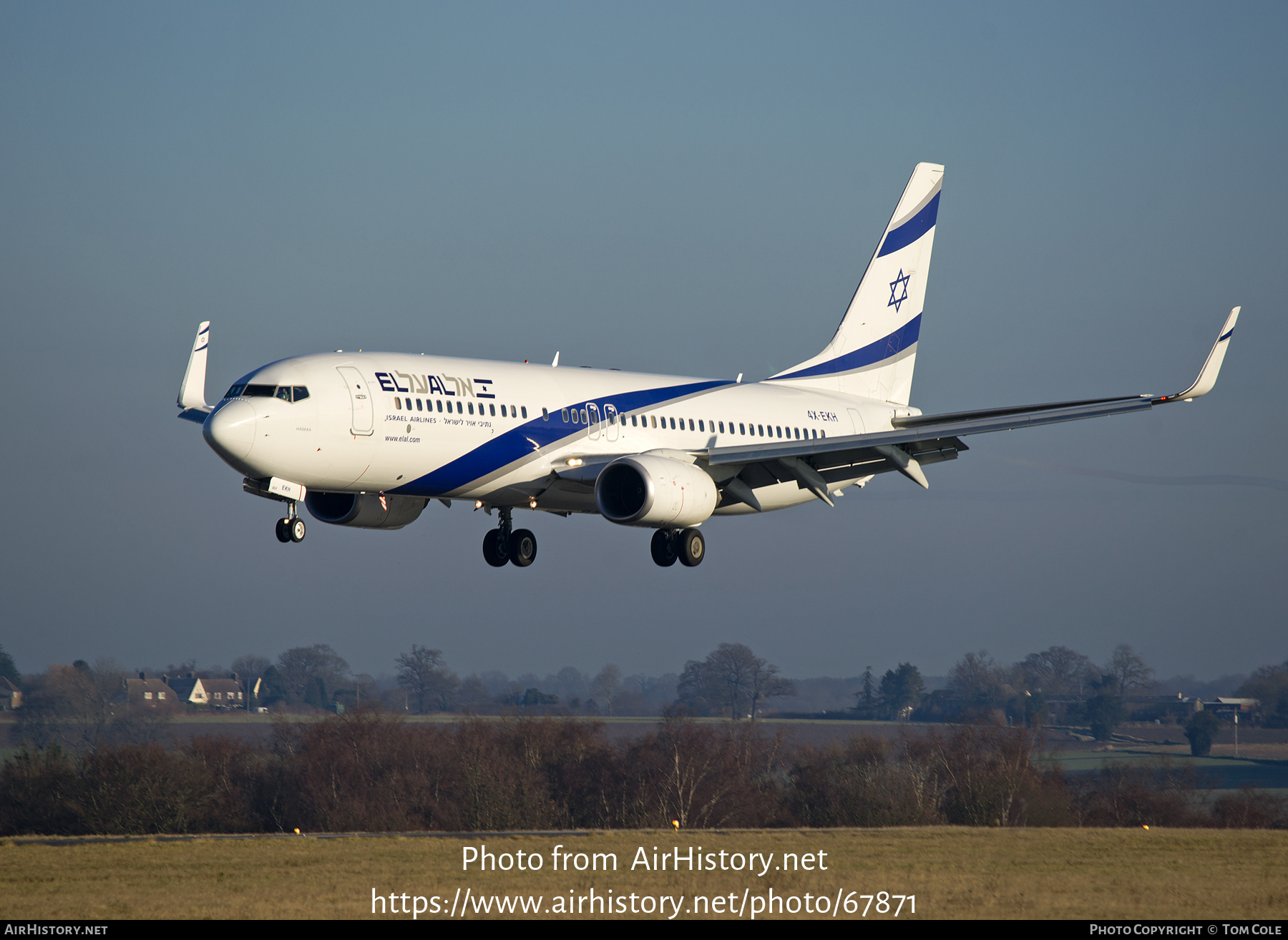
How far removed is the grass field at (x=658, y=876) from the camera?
78.0 ft

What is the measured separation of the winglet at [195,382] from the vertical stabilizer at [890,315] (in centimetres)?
1970

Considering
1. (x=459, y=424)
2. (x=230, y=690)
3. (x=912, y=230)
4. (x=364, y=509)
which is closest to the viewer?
(x=459, y=424)

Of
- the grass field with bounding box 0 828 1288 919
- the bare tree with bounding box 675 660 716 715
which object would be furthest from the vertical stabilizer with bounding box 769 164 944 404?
the bare tree with bounding box 675 660 716 715

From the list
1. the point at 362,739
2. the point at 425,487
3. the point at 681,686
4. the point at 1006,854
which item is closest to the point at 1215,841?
the point at 1006,854

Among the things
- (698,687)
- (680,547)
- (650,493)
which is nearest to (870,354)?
(680,547)

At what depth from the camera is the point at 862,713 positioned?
11225 centimetres

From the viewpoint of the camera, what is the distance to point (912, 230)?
50.0 m

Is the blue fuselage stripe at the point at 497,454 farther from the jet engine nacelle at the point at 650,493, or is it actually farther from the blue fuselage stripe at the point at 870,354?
the blue fuselage stripe at the point at 870,354

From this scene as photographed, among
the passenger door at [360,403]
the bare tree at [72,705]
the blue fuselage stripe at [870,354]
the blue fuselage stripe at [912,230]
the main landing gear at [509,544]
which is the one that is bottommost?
the bare tree at [72,705]

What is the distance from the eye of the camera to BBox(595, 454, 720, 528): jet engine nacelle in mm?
35188

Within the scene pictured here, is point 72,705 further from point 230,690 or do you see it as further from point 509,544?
point 509,544

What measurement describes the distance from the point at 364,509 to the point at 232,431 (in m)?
8.04

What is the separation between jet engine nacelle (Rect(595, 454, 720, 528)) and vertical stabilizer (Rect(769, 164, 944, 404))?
11910mm

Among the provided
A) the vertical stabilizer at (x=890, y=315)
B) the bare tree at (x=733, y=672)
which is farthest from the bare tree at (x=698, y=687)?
the vertical stabilizer at (x=890, y=315)
